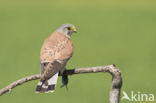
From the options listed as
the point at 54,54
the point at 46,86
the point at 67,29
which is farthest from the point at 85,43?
the point at 46,86

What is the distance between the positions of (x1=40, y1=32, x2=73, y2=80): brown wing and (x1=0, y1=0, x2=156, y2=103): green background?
653 cm

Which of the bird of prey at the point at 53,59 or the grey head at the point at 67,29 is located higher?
the grey head at the point at 67,29

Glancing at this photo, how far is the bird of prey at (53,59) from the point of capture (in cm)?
704

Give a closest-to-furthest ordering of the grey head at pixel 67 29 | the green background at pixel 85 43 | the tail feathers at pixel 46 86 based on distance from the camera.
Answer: the tail feathers at pixel 46 86 < the grey head at pixel 67 29 < the green background at pixel 85 43

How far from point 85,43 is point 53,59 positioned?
13940 millimetres

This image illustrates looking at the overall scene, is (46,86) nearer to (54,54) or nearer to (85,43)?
(54,54)

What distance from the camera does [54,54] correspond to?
7.59 m

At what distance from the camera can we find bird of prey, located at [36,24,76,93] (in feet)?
23.1

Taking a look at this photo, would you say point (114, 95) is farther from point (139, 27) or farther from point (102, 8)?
point (102, 8)

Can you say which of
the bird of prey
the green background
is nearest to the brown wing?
the bird of prey

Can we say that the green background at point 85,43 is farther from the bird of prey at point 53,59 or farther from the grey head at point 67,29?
the bird of prey at point 53,59

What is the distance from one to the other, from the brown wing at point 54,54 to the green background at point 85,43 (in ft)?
21.4

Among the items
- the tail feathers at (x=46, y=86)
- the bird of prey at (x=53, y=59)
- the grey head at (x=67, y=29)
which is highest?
the grey head at (x=67, y=29)

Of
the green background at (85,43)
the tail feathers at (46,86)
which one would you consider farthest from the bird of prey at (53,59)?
the green background at (85,43)
